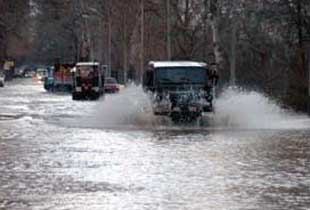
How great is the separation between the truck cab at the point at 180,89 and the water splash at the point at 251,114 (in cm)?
101

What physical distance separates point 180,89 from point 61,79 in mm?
61957

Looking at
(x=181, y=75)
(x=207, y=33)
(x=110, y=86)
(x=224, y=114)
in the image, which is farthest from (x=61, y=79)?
(x=181, y=75)

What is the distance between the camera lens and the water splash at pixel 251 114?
33438mm

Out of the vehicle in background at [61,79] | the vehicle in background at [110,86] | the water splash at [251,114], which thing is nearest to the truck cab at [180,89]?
the water splash at [251,114]

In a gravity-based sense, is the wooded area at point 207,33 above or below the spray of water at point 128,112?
above

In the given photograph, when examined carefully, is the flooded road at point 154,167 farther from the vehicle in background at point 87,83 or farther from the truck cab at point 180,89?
the vehicle in background at point 87,83

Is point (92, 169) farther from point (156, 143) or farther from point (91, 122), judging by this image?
point (91, 122)

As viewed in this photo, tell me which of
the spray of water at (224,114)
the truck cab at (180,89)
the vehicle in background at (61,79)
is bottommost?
the vehicle in background at (61,79)

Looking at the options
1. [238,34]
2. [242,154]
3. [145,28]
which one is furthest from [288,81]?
[145,28]

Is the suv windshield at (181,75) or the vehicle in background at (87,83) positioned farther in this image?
the vehicle in background at (87,83)

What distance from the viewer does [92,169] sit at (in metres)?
18.8

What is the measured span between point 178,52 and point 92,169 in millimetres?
47812

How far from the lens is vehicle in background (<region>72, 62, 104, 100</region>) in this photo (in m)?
69.0

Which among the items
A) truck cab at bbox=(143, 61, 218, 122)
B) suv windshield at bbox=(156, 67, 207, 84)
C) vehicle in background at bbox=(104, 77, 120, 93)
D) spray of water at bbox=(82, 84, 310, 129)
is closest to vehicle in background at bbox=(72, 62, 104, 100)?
vehicle in background at bbox=(104, 77, 120, 93)
